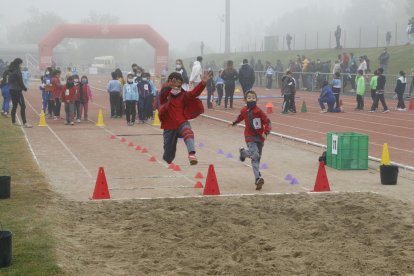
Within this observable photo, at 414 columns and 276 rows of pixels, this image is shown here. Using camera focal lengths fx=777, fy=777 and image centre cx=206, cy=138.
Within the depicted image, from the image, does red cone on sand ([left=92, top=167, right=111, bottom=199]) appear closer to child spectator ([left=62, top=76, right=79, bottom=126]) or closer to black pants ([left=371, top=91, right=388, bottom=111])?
child spectator ([left=62, top=76, right=79, bottom=126])

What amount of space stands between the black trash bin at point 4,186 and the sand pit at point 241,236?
0.84 metres

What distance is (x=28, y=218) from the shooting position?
33.0 feet

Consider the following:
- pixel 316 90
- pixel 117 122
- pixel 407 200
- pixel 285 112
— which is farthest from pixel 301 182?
pixel 316 90

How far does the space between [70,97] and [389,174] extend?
13943 millimetres

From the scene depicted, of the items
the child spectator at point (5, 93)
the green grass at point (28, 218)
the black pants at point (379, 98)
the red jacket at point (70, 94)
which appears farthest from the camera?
the black pants at point (379, 98)

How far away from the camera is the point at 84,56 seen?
486ft

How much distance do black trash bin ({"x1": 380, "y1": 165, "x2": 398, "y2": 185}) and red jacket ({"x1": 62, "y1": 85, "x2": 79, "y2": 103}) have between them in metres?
13.8

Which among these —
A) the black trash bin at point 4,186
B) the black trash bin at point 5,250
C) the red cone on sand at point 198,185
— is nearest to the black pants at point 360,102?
the red cone on sand at point 198,185

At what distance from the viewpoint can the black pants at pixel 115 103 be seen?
2755cm

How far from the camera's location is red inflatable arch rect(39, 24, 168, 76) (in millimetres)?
66000

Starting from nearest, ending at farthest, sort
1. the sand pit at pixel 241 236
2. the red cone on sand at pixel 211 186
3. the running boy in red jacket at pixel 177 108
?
the sand pit at pixel 241 236, the running boy in red jacket at pixel 177 108, the red cone on sand at pixel 211 186

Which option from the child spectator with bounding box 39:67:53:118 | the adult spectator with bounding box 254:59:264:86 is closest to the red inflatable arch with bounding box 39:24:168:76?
the adult spectator with bounding box 254:59:264:86

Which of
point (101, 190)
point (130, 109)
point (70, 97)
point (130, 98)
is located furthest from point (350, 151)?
point (70, 97)

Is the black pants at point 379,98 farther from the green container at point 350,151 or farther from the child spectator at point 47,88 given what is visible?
the green container at point 350,151
